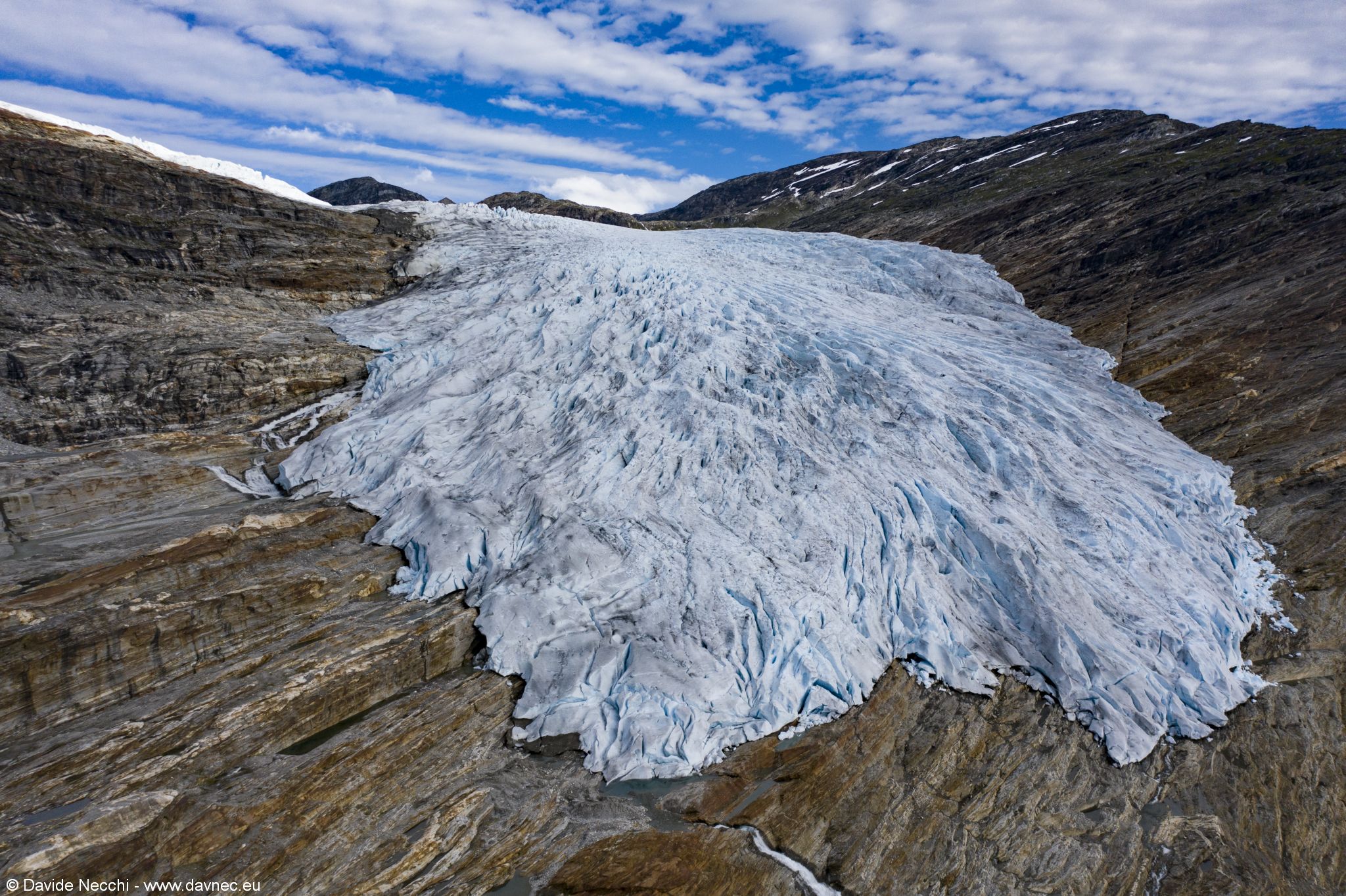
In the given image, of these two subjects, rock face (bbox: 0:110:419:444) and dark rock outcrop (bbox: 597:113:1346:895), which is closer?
dark rock outcrop (bbox: 597:113:1346:895)

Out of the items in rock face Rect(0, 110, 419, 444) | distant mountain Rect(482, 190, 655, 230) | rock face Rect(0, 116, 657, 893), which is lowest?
rock face Rect(0, 116, 657, 893)

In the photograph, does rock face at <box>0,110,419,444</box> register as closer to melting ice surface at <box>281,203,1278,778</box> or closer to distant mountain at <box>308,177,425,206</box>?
melting ice surface at <box>281,203,1278,778</box>

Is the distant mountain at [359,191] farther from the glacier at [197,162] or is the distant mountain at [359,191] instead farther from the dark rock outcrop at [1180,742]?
the dark rock outcrop at [1180,742]

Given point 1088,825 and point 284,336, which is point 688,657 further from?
point 284,336

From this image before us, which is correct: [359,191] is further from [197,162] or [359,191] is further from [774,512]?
[774,512]

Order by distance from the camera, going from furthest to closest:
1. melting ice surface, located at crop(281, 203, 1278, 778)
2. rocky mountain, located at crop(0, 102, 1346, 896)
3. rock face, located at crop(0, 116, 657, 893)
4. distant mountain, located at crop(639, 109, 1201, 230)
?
distant mountain, located at crop(639, 109, 1201, 230), melting ice surface, located at crop(281, 203, 1278, 778), rocky mountain, located at crop(0, 102, 1346, 896), rock face, located at crop(0, 116, 657, 893)

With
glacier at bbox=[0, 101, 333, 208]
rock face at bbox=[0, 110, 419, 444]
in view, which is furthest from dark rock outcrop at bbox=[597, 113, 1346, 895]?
glacier at bbox=[0, 101, 333, 208]

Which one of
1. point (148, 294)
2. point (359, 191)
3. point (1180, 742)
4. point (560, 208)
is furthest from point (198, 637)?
point (359, 191)
